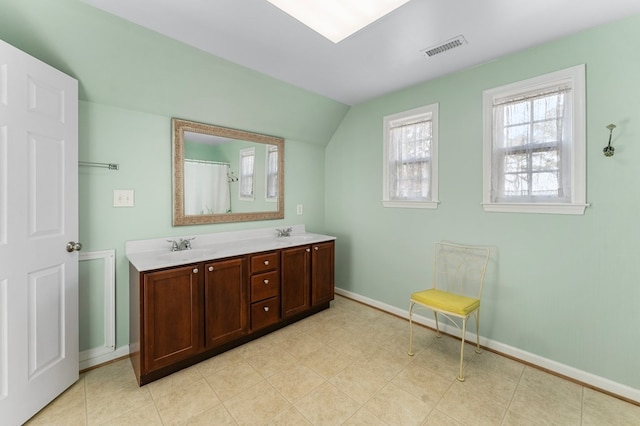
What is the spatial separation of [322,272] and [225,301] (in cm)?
116

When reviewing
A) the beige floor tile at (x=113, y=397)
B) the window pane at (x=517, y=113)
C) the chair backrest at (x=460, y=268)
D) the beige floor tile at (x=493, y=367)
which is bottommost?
the beige floor tile at (x=493, y=367)

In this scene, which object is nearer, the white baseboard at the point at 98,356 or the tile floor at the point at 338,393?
the tile floor at the point at 338,393

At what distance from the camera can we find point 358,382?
1934mm

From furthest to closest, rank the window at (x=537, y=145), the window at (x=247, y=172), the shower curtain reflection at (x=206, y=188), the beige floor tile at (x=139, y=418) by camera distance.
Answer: the window at (x=247, y=172) → the shower curtain reflection at (x=206, y=188) → the window at (x=537, y=145) → the beige floor tile at (x=139, y=418)

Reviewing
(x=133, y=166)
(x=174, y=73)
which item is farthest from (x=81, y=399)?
(x=174, y=73)

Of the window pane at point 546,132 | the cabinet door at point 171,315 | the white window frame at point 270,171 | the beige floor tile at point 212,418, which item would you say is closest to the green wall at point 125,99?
the white window frame at point 270,171

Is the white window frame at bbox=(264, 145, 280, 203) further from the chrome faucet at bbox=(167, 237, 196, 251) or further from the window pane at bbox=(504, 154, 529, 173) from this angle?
the window pane at bbox=(504, 154, 529, 173)

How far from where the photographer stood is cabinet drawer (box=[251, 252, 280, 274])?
7.98 ft

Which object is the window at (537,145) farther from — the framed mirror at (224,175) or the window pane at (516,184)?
the framed mirror at (224,175)

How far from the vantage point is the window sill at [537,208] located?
1.95 m

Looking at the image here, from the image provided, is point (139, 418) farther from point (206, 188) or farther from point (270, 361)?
point (206, 188)

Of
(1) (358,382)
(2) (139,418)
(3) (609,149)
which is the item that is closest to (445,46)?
(3) (609,149)

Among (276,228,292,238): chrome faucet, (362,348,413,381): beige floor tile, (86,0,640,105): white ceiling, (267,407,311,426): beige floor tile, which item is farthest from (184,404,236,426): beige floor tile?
(86,0,640,105): white ceiling

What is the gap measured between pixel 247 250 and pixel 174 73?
1.60 m
